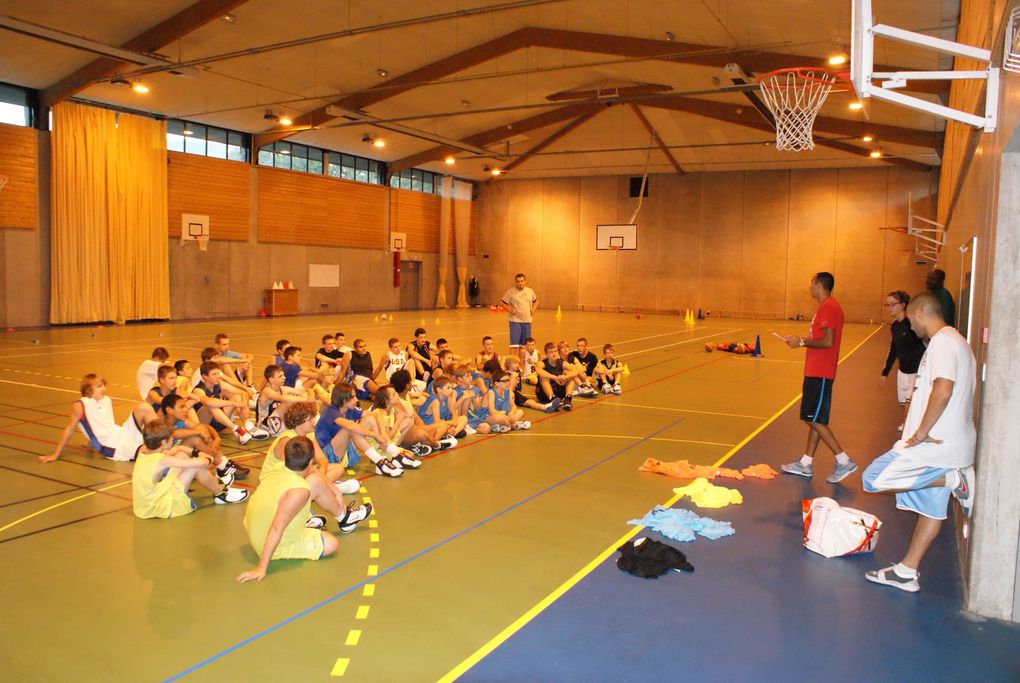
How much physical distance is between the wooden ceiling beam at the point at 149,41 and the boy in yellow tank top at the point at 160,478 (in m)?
15.9

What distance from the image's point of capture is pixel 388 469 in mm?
7703

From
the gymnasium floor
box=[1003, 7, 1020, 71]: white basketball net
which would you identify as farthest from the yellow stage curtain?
box=[1003, 7, 1020, 71]: white basketball net

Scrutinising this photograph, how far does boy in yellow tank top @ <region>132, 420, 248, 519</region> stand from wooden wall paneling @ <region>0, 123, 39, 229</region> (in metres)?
21.0

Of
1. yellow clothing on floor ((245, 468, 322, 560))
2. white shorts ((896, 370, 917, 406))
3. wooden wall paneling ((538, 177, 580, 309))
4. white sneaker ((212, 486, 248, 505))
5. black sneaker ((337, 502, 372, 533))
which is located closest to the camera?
Result: yellow clothing on floor ((245, 468, 322, 560))

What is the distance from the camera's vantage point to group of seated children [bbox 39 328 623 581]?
17.8 ft

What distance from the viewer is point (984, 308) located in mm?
5277

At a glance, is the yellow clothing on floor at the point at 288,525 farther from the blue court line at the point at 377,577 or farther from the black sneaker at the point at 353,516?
the blue court line at the point at 377,577

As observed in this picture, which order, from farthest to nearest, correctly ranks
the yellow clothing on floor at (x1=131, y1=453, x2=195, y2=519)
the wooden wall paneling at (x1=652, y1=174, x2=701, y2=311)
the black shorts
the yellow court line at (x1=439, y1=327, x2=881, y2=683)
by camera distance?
the wooden wall paneling at (x1=652, y1=174, x2=701, y2=311)
the black shorts
the yellow clothing on floor at (x1=131, y1=453, x2=195, y2=519)
the yellow court line at (x1=439, y1=327, x2=881, y2=683)

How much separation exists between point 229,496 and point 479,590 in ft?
9.77

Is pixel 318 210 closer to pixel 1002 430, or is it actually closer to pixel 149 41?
pixel 149 41

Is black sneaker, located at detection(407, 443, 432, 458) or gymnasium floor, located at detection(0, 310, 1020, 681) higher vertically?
black sneaker, located at detection(407, 443, 432, 458)

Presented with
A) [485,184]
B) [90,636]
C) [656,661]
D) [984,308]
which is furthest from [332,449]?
[485,184]

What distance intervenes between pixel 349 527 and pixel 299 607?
55.4 inches

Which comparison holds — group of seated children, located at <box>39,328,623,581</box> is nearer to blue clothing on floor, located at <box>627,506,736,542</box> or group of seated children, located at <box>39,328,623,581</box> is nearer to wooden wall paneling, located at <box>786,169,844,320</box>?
blue clothing on floor, located at <box>627,506,736,542</box>
